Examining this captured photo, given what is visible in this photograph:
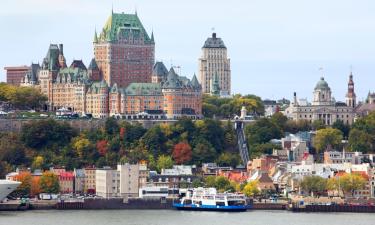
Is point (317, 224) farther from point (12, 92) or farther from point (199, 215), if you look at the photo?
point (12, 92)

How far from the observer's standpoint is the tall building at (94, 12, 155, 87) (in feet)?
595

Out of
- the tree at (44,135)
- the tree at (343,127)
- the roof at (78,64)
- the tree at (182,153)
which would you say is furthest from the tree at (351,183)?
the roof at (78,64)

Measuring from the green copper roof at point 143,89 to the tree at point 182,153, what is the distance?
1598 centimetres

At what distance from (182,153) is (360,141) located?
665 inches

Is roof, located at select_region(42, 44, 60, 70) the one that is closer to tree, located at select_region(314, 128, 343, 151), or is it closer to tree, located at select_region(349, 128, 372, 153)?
tree, located at select_region(314, 128, 343, 151)

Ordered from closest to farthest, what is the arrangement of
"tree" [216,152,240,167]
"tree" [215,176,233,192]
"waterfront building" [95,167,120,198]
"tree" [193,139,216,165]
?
"waterfront building" [95,167,120,198], "tree" [215,176,233,192], "tree" [216,152,240,167], "tree" [193,139,216,165]

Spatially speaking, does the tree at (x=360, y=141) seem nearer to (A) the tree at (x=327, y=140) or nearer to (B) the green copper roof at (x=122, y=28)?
(A) the tree at (x=327, y=140)

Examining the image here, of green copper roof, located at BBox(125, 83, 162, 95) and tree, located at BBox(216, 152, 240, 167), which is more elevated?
green copper roof, located at BBox(125, 83, 162, 95)

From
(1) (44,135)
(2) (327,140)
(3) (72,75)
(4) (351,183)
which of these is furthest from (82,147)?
(4) (351,183)

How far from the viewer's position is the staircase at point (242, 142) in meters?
165

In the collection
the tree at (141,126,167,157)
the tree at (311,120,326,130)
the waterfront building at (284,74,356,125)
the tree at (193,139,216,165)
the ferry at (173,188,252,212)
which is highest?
the waterfront building at (284,74,356,125)

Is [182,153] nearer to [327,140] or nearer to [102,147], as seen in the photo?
[102,147]

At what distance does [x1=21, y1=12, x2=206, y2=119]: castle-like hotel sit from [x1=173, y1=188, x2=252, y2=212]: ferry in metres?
34.0

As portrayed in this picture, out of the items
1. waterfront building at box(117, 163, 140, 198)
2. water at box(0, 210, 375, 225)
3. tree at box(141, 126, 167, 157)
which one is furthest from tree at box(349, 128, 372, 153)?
water at box(0, 210, 375, 225)
